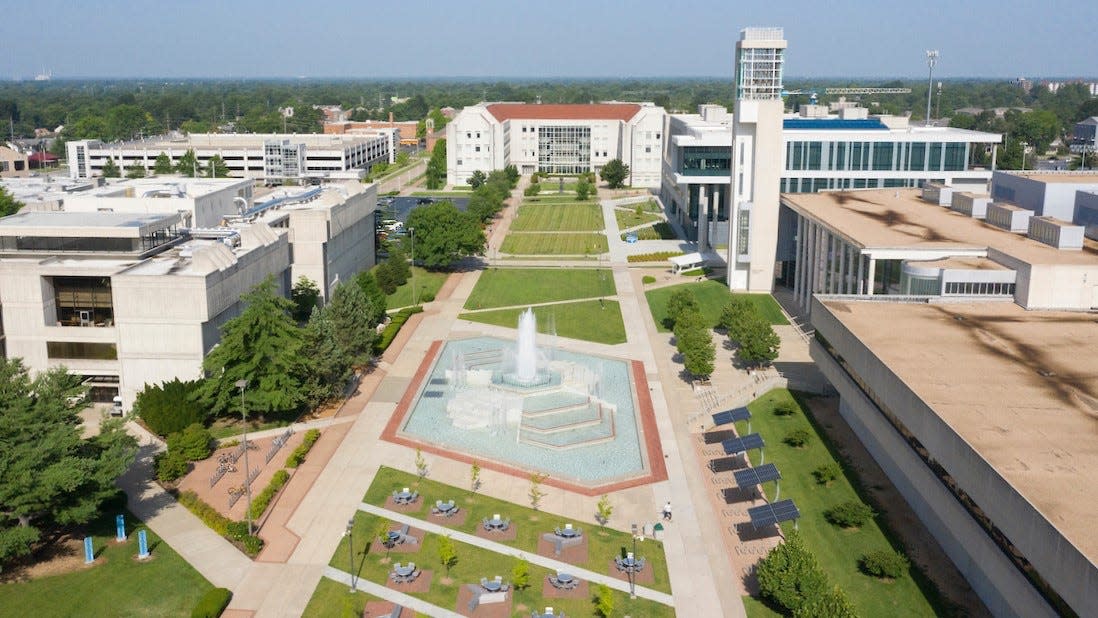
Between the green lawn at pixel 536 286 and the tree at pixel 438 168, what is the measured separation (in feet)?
223

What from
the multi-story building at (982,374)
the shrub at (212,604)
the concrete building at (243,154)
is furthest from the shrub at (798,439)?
the concrete building at (243,154)

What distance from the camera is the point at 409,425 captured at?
52.5 meters

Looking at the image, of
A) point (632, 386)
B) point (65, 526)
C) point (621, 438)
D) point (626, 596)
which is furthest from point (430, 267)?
point (626, 596)

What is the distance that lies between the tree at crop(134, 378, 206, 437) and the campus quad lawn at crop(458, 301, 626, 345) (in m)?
29.4

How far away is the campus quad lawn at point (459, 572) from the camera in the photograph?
1339 inches

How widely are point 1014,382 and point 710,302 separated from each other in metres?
43.5

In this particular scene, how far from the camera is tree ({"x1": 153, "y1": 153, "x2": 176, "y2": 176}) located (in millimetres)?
152000

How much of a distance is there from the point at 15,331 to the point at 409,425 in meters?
23.7

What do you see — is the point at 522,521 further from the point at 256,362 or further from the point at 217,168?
the point at 217,168

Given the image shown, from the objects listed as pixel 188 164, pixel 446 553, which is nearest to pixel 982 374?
pixel 446 553

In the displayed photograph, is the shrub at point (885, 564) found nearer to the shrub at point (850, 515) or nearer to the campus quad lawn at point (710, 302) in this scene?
the shrub at point (850, 515)

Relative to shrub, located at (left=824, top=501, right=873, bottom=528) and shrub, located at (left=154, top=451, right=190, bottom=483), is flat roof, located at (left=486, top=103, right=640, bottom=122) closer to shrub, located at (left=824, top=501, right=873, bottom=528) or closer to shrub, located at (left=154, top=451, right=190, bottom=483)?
shrub, located at (left=154, top=451, right=190, bottom=483)

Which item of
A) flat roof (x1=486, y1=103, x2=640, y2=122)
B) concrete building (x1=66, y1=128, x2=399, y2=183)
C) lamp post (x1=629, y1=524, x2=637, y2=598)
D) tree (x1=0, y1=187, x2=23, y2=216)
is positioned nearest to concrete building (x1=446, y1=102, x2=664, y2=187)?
flat roof (x1=486, y1=103, x2=640, y2=122)

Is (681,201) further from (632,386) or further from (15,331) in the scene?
(15,331)
